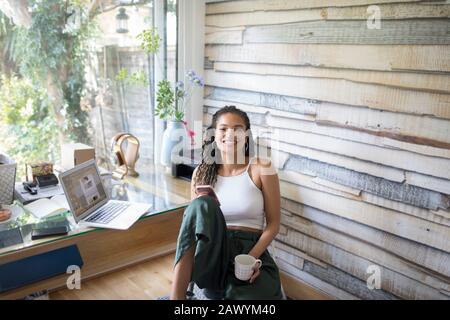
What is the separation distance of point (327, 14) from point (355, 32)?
0.60 feet

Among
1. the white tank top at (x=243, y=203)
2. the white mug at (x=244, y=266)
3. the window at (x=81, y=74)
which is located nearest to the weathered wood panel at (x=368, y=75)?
the white tank top at (x=243, y=203)

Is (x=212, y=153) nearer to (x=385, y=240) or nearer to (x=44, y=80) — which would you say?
(x=385, y=240)

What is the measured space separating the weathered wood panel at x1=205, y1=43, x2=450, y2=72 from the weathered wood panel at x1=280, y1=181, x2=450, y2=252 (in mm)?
632

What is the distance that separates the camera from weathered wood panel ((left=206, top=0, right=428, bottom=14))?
1705 millimetres

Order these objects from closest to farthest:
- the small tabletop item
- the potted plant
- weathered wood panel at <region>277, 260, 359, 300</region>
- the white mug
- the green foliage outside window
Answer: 1. the white mug
2. the small tabletop item
3. weathered wood panel at <region>277, 260, 359, 300</region>
4. the green foliage outside window
5. the potted plant

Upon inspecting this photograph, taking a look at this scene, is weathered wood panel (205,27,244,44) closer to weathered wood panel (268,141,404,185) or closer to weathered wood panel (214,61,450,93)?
weathered wood panel (214,61,450,93)

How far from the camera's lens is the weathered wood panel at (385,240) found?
5.09 ft

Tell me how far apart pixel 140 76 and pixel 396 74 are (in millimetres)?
1611

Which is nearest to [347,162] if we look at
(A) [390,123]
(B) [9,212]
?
(A) [390,123]

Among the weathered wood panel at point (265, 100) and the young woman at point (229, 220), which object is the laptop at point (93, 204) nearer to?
the young woman at point (229, 220)

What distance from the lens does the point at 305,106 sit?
1.93m

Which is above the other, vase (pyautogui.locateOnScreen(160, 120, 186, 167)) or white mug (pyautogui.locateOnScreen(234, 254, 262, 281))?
vase (pyautogui.locateOnScreen(160, 120, 186, 167))

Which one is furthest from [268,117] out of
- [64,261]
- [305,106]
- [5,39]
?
[5,39]

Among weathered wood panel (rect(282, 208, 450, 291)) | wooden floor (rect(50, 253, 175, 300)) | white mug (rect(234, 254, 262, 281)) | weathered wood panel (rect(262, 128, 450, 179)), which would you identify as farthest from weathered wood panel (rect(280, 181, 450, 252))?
wooden floor (rect(50, 253, 175, 300))
